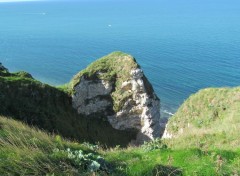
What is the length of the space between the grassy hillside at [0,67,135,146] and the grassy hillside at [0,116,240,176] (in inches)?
1087

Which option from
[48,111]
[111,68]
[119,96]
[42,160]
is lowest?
[48,111]

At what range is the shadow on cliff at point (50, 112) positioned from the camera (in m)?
41.8

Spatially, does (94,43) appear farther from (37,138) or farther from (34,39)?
(37,138)

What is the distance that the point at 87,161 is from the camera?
10.2 m

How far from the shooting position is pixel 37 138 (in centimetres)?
1137

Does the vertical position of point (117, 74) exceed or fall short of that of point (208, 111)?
it exceeds it

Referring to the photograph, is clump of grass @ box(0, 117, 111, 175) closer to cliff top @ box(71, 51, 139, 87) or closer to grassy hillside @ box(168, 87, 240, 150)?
grassy hillside @ box(168, 87, 240, 150)

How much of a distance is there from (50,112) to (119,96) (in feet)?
38.6

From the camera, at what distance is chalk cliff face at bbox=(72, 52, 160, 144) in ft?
173

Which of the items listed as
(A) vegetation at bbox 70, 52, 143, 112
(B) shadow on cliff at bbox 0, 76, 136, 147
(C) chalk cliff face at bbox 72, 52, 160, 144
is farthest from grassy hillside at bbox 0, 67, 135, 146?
(A) vegetation at bbox 70, 52, 143, 112

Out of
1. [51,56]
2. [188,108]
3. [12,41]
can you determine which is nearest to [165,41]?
[51,56]

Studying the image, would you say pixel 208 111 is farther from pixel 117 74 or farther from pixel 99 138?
pixel 117 74

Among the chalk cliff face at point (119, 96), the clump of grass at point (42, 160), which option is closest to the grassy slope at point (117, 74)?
the chalk cliff face at point (119, 96)

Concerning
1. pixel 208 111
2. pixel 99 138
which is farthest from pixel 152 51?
pixel 208 111
